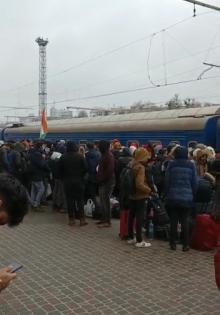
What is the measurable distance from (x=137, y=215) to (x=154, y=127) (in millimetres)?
10170

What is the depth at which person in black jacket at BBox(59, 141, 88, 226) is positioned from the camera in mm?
10227

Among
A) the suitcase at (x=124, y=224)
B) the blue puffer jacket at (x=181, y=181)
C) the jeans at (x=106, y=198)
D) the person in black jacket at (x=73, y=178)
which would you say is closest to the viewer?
the blue puffer jacket at (x=181, y=181)

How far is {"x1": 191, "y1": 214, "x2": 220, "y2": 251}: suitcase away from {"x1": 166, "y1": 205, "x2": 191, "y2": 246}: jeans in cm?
18

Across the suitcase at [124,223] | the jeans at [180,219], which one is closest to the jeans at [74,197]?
the suitcase at [124,223]

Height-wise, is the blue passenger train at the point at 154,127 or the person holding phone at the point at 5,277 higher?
the blue passenger train at the point at 154,127

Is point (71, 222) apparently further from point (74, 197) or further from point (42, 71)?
point (42, 71)

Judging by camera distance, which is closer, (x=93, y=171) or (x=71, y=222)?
(x=71, y=222)

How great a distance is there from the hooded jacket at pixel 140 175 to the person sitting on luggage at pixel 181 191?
422mm

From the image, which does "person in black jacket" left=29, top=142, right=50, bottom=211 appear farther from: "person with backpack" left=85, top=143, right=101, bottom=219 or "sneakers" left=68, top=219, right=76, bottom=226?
"sneakers" left=68, top=219, right=76, bottom=226

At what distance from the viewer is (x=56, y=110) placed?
86500 millimetres

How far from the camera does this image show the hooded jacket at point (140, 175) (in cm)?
823

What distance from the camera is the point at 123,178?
8469 millimetres

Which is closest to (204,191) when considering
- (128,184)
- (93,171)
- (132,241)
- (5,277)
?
(128,184)

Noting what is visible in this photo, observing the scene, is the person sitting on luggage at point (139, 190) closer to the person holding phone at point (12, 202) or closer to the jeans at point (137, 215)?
the jeans at point (137, 215)
